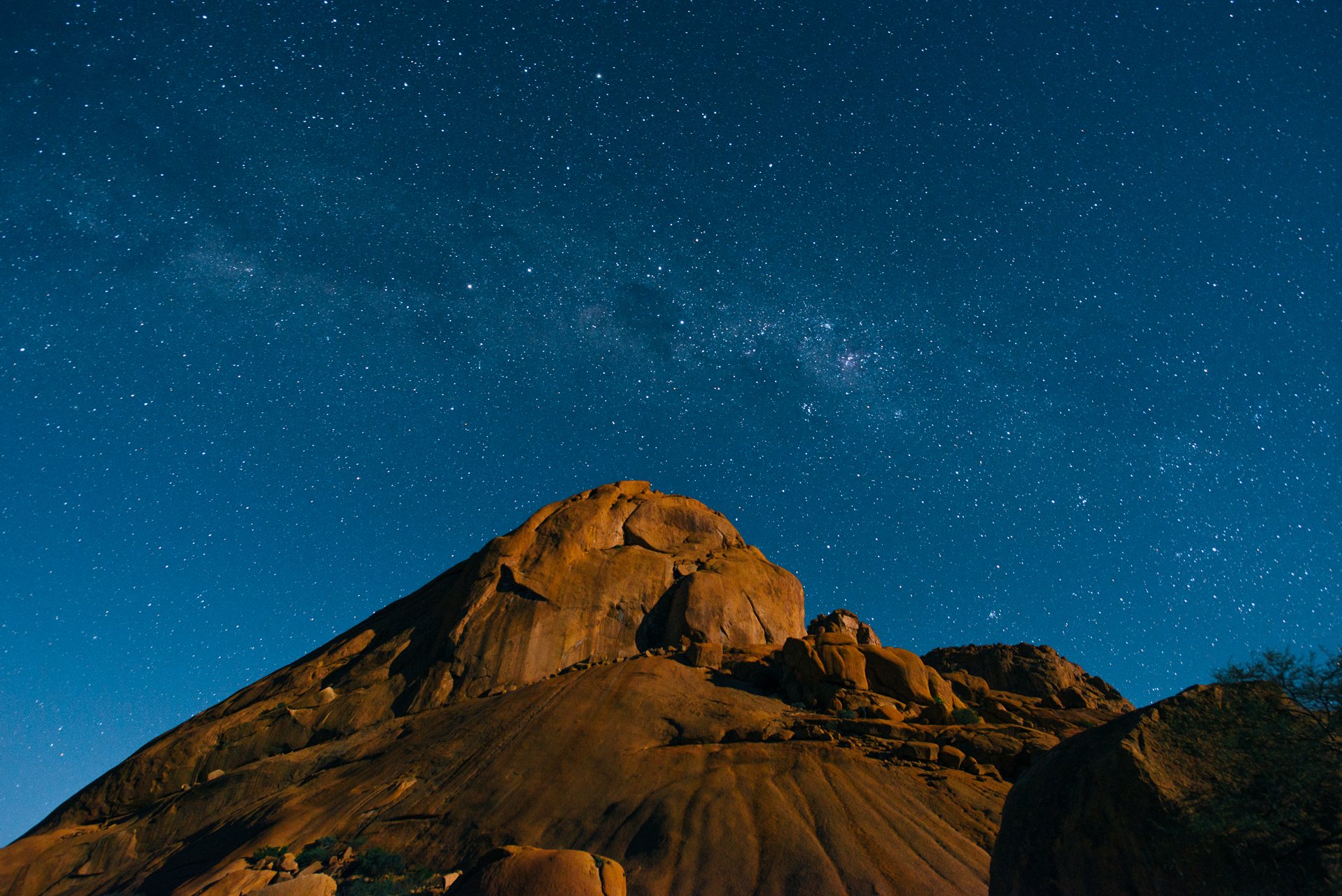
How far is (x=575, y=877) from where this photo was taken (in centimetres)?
1362

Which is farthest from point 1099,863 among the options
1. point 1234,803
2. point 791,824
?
point 791,824

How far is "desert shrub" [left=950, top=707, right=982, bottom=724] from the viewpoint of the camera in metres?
32.7

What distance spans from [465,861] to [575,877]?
15.7 meters

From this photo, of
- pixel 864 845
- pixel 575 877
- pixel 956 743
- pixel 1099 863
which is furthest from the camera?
pixel 956 743

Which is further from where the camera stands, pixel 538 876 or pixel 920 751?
pixel 920 751

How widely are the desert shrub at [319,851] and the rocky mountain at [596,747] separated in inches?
3.5

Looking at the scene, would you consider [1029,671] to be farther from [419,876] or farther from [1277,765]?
[1277,765]

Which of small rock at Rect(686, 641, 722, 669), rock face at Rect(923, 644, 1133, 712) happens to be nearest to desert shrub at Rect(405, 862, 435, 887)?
small rock at Rect(686, 641, 722, 669)

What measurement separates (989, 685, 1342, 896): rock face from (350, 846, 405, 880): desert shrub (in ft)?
73.1

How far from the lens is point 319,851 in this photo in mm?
26891

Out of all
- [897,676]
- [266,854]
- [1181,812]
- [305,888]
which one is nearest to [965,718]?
[897,676]

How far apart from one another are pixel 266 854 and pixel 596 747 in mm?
13577

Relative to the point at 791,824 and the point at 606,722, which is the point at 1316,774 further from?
the point at 606,722

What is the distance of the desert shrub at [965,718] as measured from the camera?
3272 centimetres
